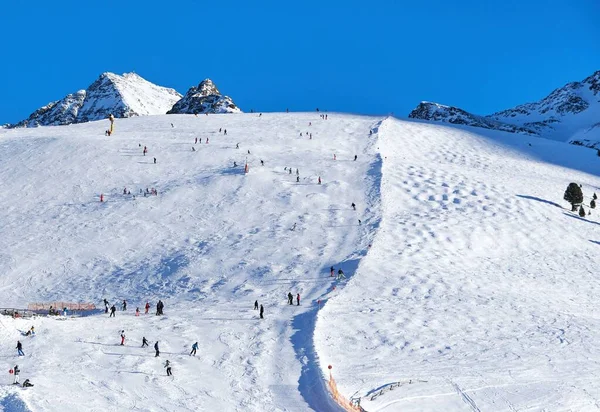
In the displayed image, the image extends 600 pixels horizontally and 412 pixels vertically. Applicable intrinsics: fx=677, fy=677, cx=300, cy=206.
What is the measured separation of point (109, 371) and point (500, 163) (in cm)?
5939

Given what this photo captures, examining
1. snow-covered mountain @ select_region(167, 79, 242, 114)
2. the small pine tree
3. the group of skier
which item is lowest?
the group of skier

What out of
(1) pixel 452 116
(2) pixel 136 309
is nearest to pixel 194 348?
(2) pixel 136 309

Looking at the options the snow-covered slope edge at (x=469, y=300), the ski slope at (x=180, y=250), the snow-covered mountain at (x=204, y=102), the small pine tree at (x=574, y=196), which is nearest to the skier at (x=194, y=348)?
the ski slope at (x=180, y=250)

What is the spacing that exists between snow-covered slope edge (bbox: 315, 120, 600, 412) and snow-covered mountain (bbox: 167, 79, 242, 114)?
73.9 meters

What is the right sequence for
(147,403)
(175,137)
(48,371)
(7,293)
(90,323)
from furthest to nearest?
(175,137) < (7,293) < (90,323) < (48,371) < (147,403)

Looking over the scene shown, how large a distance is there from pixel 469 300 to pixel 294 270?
10814mm

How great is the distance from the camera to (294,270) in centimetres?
4216

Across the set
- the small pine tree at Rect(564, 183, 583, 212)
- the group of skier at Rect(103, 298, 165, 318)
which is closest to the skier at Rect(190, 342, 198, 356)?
the group of skier at Rect(103, 298, 165, 318)

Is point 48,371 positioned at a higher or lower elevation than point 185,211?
lower

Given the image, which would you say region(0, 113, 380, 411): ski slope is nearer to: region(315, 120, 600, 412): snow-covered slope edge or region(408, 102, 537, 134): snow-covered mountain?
region(315, 120, 600, 412): snow-covered slope edge

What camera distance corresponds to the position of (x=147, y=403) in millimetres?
23969

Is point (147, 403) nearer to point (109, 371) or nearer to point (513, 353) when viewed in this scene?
point (109, 371)

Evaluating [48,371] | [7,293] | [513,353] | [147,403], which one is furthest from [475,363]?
[7,293]

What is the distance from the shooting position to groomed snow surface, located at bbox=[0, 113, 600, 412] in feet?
85.5
